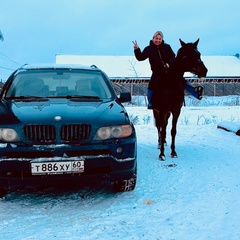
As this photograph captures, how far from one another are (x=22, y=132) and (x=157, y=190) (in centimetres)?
187

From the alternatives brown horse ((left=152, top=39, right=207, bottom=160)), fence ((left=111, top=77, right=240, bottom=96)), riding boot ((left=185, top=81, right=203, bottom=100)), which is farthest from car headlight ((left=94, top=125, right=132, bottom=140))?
fence ((left=111, top=77, right=240, bottom=96))

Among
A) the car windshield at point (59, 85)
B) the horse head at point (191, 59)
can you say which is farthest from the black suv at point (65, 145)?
the horse head at point (191, 59)

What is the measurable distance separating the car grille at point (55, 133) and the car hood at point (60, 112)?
2.3 inches

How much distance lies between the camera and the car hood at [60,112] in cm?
368

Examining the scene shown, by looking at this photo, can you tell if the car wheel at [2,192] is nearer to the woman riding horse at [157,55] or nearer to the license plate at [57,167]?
the license plate at [57,167]

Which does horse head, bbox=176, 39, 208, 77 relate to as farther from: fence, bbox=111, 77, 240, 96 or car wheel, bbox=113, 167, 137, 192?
fence, bbox=111, 77, 240, 96

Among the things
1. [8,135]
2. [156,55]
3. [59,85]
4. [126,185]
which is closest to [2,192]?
[8,135]

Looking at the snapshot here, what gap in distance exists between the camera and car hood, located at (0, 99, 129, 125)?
12.1 ft

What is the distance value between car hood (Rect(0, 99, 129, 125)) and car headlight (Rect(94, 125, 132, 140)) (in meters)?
0.07

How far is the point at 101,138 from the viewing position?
3.73 m

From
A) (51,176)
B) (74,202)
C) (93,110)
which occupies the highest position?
(93,110)

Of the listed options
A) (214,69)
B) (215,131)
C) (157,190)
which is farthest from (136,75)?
(157,190)

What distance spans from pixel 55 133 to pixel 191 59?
328 cm

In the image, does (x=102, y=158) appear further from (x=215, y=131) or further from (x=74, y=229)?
(x=215, y=131)
